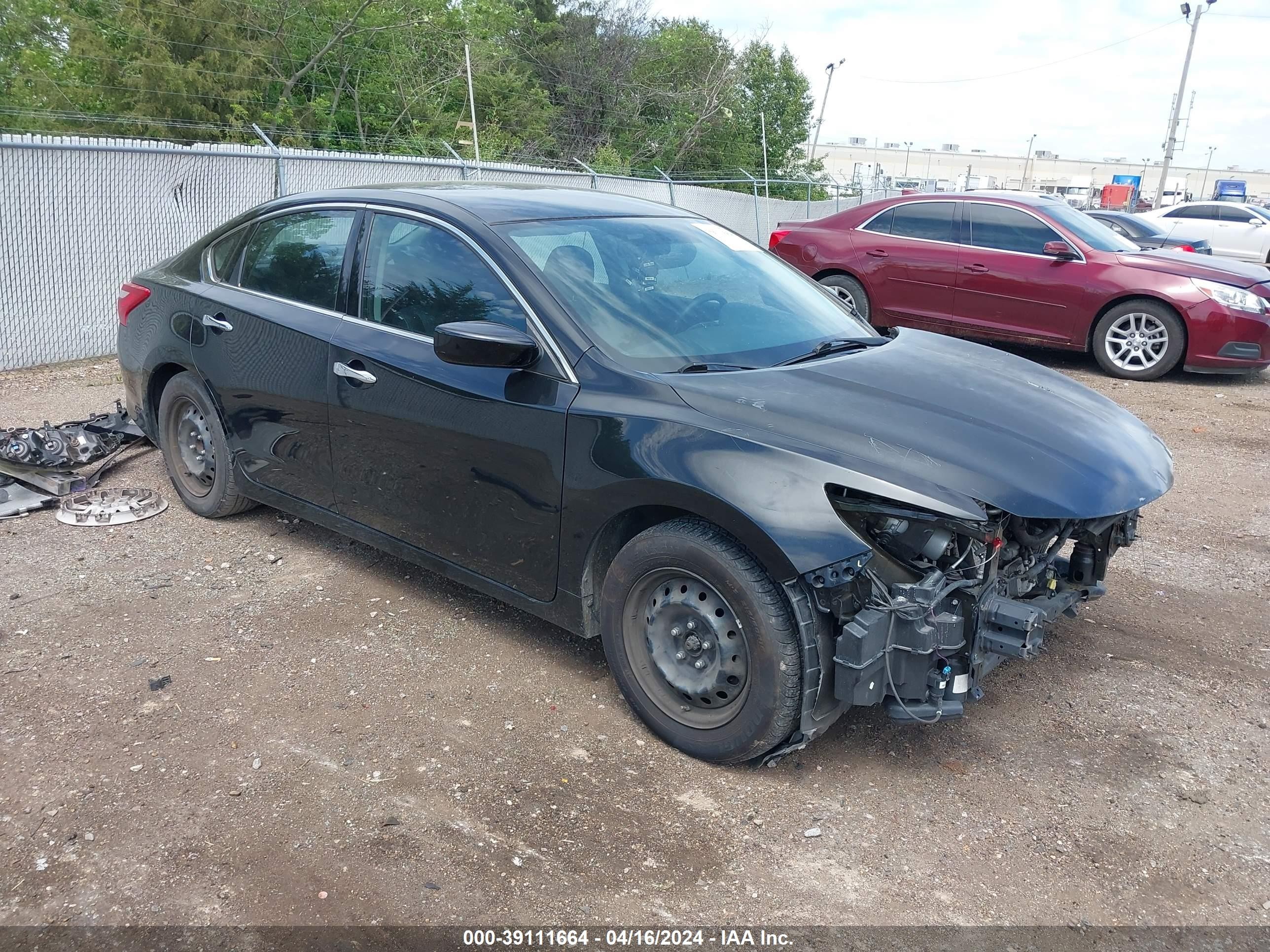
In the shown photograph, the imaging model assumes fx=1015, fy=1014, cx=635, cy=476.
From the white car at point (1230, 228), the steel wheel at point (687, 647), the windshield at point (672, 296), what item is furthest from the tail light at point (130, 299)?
the white car at point (1230, 228)

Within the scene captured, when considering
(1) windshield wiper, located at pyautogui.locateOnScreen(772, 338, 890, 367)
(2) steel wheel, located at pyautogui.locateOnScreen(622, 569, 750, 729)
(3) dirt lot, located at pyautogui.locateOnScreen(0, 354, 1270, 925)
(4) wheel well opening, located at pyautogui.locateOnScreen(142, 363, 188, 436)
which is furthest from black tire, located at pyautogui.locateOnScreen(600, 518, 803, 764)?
(4) wheel well opening, located at pyautogui.locateOnScreen(142, 363, 188, 436)

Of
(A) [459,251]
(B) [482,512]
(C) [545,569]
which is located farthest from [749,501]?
(A) [459,251]

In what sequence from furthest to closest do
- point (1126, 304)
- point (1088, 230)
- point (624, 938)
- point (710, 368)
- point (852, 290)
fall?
point (852, 290), point (1088, 230), point (1126, 304), point (710, 368), point (624, 938)

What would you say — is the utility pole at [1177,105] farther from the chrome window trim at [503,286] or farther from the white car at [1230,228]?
the chrome window trim at [503,286]

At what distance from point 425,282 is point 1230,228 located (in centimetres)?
2247

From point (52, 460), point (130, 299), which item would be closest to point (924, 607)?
point (130, 299)

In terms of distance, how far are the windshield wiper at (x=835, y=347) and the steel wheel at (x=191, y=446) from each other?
2930 mm

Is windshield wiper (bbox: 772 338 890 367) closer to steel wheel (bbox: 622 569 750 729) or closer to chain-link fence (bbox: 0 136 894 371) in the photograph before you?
steel wheel (bbox: 622 569 750 729)

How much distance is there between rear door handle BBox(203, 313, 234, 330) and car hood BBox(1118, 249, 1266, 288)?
7968mm

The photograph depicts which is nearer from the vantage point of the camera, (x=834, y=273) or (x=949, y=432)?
(x=949, y=432)

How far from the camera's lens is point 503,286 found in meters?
3.61

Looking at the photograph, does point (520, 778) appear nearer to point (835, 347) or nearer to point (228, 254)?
point (835, 347)

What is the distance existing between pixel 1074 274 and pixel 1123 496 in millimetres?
7096

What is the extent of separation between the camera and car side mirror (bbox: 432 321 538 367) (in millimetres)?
3322
